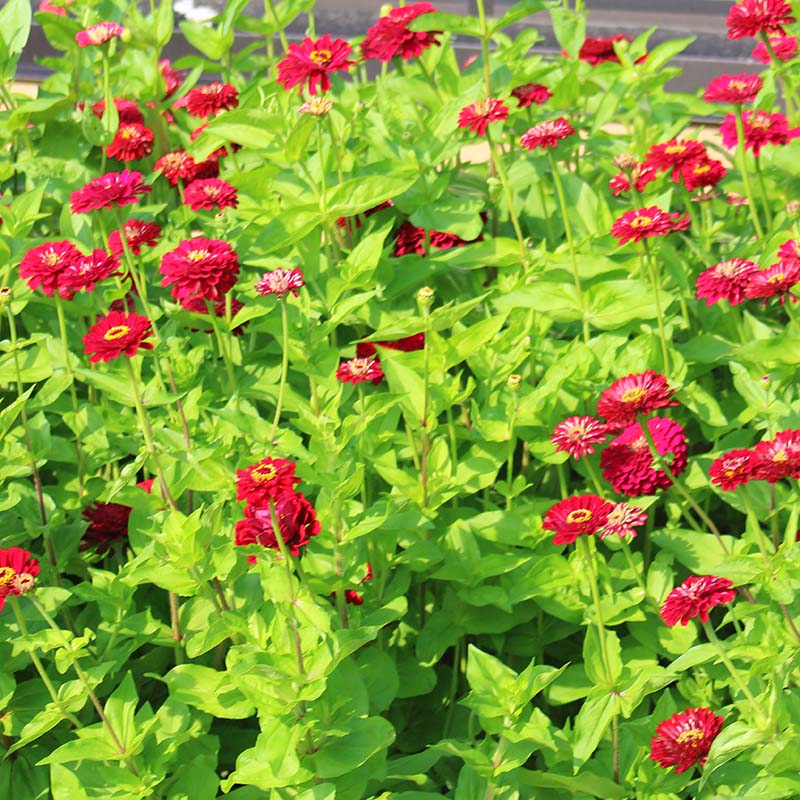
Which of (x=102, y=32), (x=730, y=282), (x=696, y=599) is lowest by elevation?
(x=696, y=599)

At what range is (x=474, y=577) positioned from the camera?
1706mm

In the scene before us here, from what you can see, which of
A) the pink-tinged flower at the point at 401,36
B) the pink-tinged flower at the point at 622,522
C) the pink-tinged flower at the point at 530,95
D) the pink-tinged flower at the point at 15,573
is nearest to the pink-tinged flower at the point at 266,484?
the pink-tinged flower at the point at 15,573

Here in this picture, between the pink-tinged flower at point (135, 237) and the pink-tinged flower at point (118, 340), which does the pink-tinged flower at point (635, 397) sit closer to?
the pink-tinged flower at point (118, 340)

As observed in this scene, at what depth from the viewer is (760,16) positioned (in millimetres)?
2088

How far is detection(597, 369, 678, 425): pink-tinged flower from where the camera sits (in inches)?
62.9

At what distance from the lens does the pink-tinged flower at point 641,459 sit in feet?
5.46

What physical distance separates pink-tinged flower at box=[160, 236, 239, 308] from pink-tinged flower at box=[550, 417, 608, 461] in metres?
0.48

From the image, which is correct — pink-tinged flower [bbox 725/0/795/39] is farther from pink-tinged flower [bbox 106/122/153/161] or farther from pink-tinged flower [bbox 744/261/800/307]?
pink-tinged flower [bbox 106/122/153/161]

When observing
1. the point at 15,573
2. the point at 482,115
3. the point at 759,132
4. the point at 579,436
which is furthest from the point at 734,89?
the point at 15,573

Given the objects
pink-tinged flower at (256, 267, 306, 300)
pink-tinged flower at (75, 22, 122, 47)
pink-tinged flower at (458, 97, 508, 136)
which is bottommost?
pink-tinged flower at (256, 267, 306, 300)

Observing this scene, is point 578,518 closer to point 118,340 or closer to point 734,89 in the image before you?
point 118,340

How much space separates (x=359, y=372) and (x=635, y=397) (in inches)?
15.0

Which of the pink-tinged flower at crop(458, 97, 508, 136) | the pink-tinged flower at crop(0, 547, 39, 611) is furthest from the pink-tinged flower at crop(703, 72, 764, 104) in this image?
the pink-tinged flower at crop(0, 547, 39, 611)

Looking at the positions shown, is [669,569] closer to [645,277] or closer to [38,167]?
[645,277]
